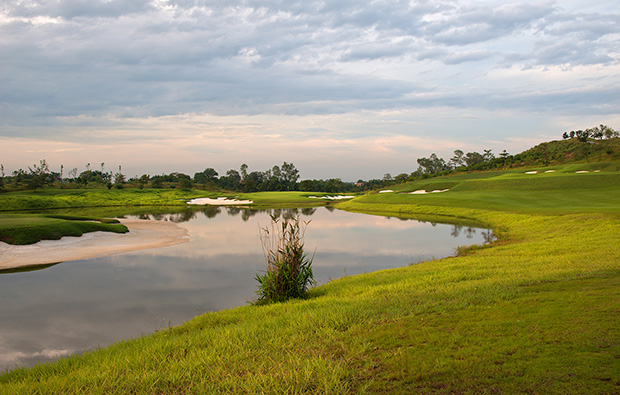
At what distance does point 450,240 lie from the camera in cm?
2400

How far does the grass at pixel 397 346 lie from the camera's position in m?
4.60

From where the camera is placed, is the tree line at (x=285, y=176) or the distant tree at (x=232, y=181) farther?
the distant tree at (x=232, y=181)

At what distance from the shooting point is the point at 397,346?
573cm

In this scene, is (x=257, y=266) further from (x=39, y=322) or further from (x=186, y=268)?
(x=39, y=322)

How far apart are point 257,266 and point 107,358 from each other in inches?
428

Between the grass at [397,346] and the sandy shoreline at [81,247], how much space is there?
1410cm

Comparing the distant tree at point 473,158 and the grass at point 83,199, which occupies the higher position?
the distant tree at point 473,158

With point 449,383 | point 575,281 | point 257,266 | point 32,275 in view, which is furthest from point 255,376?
point 32,275

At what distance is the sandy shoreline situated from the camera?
59.7ft

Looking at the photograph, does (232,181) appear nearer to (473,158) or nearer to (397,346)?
(473,158)

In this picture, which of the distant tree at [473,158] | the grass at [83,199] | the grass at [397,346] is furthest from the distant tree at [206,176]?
the grass at [397,346]

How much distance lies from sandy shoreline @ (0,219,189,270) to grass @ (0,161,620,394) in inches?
555

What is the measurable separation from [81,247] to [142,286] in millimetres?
10305

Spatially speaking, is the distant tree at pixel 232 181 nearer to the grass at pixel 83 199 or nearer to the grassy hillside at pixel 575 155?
the grass at pixel 83 199
